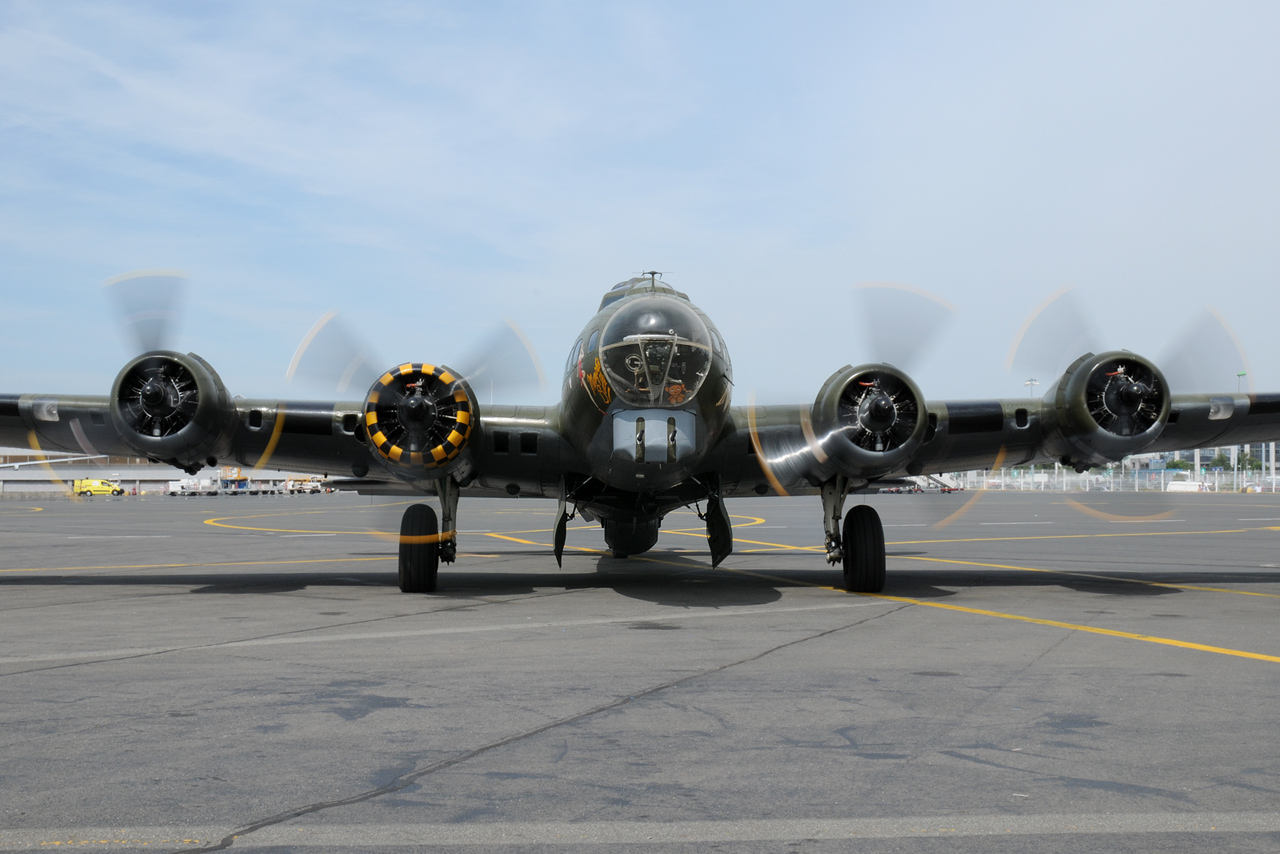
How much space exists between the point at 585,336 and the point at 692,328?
203cm

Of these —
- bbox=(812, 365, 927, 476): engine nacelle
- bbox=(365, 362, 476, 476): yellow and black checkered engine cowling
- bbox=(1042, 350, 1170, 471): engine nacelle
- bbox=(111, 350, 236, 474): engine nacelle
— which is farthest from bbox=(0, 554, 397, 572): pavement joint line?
bbox=(1042, 350, 1170, 471): engine nacelle

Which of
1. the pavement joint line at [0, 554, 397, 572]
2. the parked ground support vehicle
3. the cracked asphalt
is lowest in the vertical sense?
the parked ground support vehicle

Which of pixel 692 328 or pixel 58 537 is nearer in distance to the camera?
pixel 692 328

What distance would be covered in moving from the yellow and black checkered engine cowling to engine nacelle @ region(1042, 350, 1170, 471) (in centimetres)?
859

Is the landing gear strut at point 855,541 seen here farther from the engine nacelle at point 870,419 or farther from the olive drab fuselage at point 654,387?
the olive drab fuselage at point 654,387

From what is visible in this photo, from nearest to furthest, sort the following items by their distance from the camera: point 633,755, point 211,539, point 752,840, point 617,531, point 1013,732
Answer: point 752,840 < point 633,755 < point 1013,732 < point 617,531 < point 211,539

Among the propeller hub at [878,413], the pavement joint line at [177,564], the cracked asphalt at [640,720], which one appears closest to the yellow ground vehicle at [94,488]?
the pavement joint line at [177,564]

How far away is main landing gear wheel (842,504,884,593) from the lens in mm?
14484

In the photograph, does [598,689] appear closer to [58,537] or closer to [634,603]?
[634,603]

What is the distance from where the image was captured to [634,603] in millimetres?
13344

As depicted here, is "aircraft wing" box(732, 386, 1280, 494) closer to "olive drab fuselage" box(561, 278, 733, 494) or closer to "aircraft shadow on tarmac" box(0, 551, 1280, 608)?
"olive drab fuselage" box(561, 278, 733, 494)

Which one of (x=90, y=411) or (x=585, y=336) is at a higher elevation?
(x=585, y=336)

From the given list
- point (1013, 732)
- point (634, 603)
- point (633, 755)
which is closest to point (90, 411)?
point (634, 603)

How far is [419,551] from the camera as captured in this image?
48.1 feet
